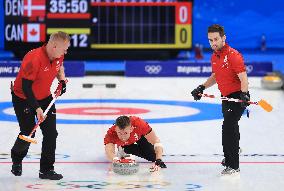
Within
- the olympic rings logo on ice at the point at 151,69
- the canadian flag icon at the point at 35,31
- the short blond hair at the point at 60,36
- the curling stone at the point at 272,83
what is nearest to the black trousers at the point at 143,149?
the short blond hair at the point at 60,36

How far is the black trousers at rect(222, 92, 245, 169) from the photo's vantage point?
7668 millimetres

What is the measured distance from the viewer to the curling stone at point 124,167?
7746 millimetres

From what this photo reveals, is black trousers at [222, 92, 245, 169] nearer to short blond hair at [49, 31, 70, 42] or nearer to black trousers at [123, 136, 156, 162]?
black trousers at [123, 136, 156, 162]

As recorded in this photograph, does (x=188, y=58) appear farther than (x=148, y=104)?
Yes

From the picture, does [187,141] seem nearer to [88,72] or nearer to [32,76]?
[32,76]

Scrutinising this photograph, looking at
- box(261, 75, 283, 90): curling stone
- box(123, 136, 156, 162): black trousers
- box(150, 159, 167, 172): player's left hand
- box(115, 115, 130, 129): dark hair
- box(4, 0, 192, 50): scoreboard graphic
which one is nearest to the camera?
box(115, 115, 130, 129): dark hair

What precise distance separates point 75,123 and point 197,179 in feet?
14.2

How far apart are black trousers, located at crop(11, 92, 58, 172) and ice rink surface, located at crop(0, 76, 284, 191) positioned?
22 cm

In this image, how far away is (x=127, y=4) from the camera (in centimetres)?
2338

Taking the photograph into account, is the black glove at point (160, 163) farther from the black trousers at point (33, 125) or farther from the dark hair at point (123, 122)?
the black trousers at point (33, 125)

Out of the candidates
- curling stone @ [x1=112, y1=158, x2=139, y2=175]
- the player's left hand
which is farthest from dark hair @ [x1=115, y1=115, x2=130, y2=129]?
the player's left hand

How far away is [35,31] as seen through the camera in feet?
74.7

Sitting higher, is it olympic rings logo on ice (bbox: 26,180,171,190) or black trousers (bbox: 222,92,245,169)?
black trousers (bbox: 222,92,245,169)

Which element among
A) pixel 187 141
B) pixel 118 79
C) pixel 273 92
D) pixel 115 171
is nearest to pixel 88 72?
pixel 118 79
